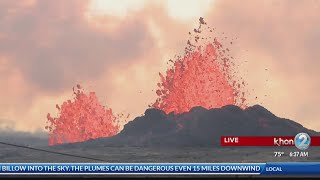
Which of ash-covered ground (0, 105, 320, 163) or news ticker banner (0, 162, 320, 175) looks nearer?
news ticker banner (0, 162, 320, 175)

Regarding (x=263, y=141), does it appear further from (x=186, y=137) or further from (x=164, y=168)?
(x=186, y=137)

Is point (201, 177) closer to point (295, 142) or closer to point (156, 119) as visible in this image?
point (295, 142)

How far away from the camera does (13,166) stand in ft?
51.7

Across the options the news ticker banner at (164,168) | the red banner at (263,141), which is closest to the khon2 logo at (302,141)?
the red banner at (263,141)

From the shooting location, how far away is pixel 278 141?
17.5 m

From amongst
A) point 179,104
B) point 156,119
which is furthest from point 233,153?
point 156,119

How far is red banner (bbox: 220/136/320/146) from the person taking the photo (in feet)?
57.2

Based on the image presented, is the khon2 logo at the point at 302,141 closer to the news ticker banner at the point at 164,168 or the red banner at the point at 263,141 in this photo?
the red banner at the point at 263,141

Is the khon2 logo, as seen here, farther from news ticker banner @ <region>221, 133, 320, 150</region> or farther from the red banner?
the red banner

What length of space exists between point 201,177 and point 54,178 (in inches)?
163

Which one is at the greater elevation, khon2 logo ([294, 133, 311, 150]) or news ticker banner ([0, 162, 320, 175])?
khon2 logo ([294, 133, 311, 150])

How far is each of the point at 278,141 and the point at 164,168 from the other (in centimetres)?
418

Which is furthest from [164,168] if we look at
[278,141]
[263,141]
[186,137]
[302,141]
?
[186,137]

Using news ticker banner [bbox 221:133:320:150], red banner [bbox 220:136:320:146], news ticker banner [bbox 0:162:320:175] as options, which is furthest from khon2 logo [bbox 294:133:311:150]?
news ticker banner [bbox 0:162:320:175]
